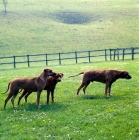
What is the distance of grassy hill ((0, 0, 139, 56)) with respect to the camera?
56.4 meters

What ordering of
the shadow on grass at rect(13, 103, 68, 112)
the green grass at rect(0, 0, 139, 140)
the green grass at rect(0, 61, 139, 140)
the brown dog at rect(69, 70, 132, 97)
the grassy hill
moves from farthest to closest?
the grassy hill
the brown dog at rect(69, 70, 132, 97)
the shadow on grass at rect(13, 103, 68, 112)
the green grass at rect(0, 0, 139, 140)
the green grass at rect(0, 61, 139, 140)

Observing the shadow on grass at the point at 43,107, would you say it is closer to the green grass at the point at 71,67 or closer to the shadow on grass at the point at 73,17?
the green grass at the point at 71,67

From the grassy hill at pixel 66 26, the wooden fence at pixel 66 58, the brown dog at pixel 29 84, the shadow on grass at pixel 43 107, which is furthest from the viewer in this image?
the grassy hill at pixel 66 26

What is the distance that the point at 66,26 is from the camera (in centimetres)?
6781

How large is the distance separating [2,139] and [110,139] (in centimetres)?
314

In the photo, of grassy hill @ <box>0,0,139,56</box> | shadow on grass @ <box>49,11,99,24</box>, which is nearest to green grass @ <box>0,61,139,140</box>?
grassy hill @ <box>0,0,139,56</box>

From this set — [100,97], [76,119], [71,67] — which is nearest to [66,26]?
[71,67]

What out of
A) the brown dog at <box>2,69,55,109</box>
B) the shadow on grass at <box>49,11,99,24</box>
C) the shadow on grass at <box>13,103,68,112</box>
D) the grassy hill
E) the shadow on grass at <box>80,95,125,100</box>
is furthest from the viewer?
the shadow on grass at <box>49,11,99,24</box>

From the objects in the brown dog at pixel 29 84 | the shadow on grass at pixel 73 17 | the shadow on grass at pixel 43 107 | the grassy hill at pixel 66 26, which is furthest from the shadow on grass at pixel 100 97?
the shadow on grass at pixel 73 17

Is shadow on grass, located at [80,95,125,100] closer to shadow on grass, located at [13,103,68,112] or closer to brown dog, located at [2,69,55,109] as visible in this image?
shadow on grass, located at [13,103,68,112]

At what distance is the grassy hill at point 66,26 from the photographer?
56441mm

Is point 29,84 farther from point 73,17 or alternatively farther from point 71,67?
point 73,17

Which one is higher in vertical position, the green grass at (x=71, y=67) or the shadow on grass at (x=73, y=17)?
the shadow on grass at (x=73, y=17)

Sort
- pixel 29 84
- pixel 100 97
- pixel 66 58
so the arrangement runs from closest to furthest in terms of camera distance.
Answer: pixel 29 84
pixel 100 97
pixel 66 58
